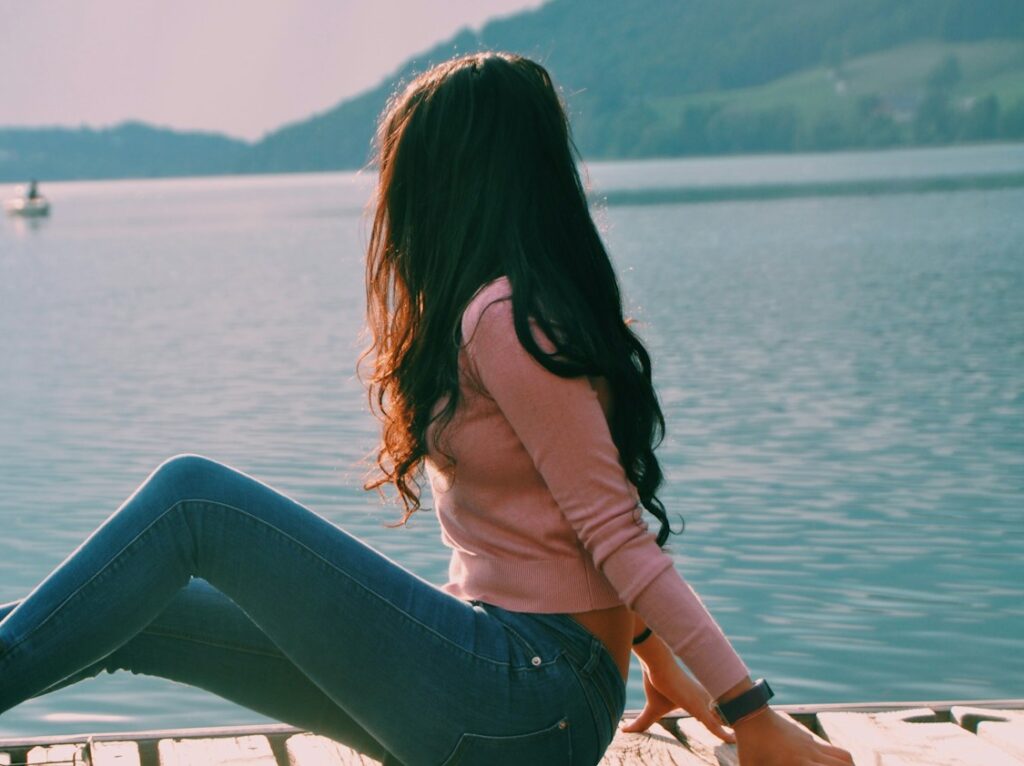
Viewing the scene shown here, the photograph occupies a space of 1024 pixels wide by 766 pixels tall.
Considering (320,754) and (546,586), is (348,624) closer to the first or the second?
(546,586)

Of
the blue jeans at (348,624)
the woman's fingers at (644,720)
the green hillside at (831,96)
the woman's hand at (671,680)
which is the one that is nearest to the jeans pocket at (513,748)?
the blue jeans at (348,624)

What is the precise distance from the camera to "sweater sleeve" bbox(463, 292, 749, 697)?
2471mm

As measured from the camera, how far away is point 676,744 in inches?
137

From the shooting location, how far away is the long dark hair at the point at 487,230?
2.61 meters

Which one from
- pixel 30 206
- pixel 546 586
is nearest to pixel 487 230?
pixel 546 586

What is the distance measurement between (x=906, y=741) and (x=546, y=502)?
139 centimetres

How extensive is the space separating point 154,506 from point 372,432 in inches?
395

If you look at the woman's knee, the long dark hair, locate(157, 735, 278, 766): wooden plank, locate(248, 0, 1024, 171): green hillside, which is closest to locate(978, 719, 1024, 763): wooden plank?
the long dark hair

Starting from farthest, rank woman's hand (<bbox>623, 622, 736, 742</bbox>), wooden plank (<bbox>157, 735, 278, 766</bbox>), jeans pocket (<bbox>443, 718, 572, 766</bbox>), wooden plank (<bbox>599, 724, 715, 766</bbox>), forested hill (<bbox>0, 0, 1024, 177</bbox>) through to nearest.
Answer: forested hill (<bbox>0, 0, 1024, 177</bbox>) → wooden plank (<bbox>157, 735, 278, 766</bbox>) → wooden plank (<bbox>599, 724, 715, 766</bbox>) → woman's hand (<bbox>623, 622, 736, 742</bbox>) → jeans pocket (<bbox>443, 718, 572, 766</bbox>)

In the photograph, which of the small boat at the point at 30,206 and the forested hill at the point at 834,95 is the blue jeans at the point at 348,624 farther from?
the forested hill at the point at 834,95

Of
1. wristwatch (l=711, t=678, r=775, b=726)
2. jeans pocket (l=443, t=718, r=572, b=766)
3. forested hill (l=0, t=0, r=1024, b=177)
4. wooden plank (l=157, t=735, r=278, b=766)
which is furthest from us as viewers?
forested hill (l=0, t=0, r=1024, b=177)

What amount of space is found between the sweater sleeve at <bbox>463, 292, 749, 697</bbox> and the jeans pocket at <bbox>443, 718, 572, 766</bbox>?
264mm

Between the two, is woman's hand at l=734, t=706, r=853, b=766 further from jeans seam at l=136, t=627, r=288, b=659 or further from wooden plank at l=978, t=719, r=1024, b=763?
wooden plank at l=978, t=719, r=1024, b=763

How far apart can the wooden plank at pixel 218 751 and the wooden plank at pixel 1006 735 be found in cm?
155
